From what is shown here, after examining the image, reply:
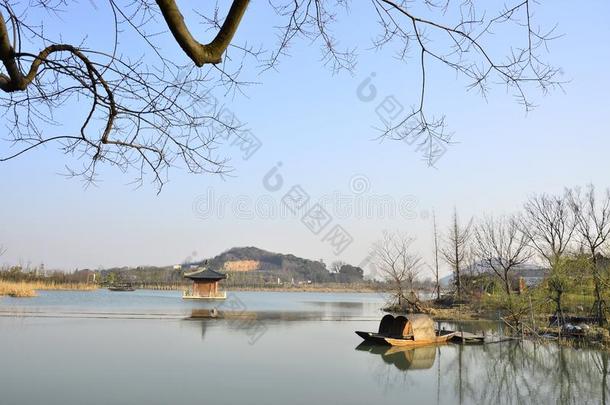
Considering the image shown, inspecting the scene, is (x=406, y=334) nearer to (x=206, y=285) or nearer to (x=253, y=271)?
(x=206, y=285)

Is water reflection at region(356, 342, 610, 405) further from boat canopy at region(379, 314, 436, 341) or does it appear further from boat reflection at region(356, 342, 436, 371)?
boat canopy at region(379, 314, 436, 341)

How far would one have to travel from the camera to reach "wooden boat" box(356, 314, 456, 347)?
13.1 metres

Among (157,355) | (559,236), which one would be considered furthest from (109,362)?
(559,236)

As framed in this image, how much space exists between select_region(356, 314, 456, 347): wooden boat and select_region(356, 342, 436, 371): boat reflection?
164 millimetres

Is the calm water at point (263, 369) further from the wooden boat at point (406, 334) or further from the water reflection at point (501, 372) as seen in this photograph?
the wooden boat at point (406, 334)

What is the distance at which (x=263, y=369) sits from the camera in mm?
9148

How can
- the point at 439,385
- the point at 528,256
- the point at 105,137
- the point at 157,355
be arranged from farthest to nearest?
the point at 528,256, the point at 157,355, the point at 439,385, the point at 105,137

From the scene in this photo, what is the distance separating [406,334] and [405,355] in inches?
52.1

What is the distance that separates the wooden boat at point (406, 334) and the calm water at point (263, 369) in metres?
0.29

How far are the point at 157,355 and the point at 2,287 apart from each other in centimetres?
2578

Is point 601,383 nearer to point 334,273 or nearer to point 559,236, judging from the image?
point 559,236

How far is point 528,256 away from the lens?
23.3 metres

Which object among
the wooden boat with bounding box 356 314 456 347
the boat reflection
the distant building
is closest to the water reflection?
the boat reflection

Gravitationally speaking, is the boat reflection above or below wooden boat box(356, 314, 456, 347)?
below
